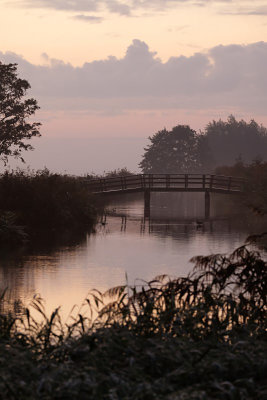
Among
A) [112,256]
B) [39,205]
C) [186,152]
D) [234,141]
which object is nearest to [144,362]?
[112,256]

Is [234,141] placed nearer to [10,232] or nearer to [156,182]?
[156,182]

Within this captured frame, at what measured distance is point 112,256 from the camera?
Result: 24297 millimetres

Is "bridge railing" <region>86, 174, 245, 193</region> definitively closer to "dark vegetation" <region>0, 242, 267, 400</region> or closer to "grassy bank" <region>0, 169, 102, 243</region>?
"grassy bank" <region>0, 169, 102, 243</region>

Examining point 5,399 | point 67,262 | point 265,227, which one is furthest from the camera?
point 265,227

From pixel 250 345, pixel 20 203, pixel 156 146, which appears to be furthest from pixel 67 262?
pixel 156 146

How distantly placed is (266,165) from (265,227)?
14360 millimetres

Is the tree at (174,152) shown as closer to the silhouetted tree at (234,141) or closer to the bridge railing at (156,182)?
the silhouetted tree at (234,141)

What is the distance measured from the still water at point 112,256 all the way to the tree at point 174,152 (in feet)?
207

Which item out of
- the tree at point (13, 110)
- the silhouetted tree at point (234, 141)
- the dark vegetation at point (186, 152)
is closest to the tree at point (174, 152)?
the dark vegetation at point (186, 152)

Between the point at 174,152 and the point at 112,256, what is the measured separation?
8088cm

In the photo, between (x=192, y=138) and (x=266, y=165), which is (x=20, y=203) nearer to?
(x=266, y=165)

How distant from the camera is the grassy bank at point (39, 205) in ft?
98.2

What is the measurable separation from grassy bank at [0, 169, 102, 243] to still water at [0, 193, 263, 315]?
1558 mm

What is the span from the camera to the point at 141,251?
84.6 ft
